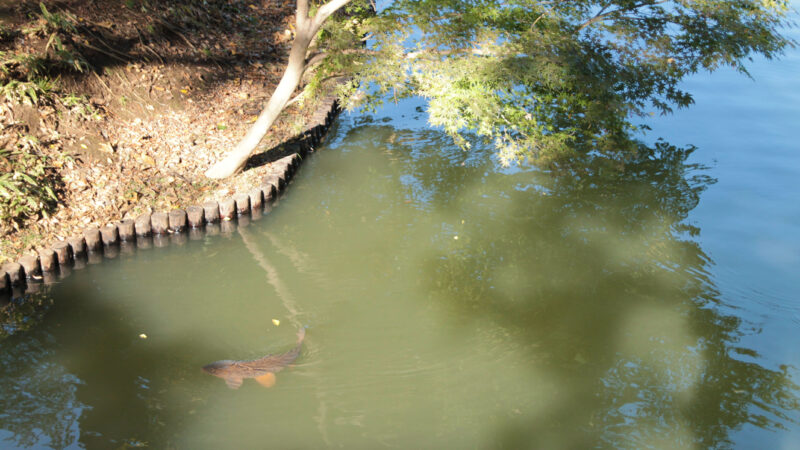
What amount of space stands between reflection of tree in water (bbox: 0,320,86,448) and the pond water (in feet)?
0.06

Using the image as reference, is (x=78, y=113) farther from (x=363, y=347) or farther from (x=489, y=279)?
(x=489, y=279)

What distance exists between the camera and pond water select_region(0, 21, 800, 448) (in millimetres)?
4414

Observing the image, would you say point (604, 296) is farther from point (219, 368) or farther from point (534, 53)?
point (219, 368)

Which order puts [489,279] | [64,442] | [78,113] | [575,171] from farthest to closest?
[575,171] < [78,113] < [489,279] < [64,442]

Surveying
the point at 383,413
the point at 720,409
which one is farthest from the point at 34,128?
the point at 720,409

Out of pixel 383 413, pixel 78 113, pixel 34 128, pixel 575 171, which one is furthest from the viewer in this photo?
pixel 575 171

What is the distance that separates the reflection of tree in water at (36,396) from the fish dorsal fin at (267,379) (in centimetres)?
123

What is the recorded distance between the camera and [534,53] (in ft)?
21.0

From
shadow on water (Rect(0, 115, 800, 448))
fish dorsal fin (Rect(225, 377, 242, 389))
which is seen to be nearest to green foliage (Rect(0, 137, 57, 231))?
shadow on water (Rect(0, 115, 800, 448))

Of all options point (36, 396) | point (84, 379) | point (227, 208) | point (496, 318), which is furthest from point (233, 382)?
point (227, 208)

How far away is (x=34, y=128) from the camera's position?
649 centimetres

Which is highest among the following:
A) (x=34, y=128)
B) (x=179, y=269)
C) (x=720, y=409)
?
(x=34, y=128)

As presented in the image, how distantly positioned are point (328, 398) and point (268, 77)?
6.08 m

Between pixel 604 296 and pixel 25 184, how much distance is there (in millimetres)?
5601
